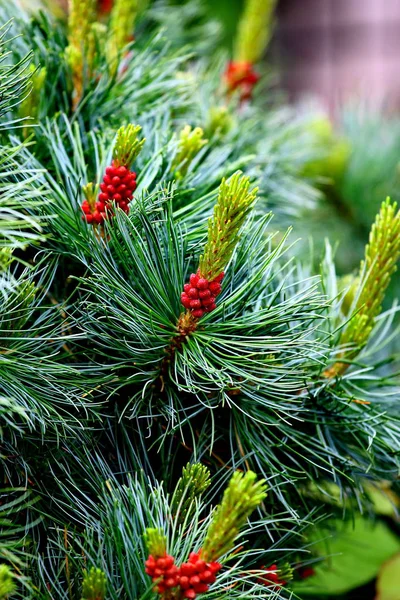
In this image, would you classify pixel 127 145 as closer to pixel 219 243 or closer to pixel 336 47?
pixel 219 243

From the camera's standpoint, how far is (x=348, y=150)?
32.5 inches

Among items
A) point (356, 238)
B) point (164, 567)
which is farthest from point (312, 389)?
point (356, 238)

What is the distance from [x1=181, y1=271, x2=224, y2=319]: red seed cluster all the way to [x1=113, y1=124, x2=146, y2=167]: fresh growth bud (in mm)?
68

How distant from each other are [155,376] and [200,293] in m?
0.05

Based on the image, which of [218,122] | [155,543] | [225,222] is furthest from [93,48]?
[155,543]

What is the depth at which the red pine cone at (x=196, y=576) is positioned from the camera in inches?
11.5

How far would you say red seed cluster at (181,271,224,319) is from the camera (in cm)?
35

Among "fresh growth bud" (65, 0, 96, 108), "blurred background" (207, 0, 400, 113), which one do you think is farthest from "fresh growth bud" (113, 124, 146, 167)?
"blurred background" (207, 0, 400, 113)

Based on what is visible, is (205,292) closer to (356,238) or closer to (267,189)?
(267,189)

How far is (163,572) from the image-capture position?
0.97ft

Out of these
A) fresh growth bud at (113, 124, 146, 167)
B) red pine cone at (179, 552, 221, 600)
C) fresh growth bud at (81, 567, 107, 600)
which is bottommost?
red pine cone at (179, 552, 221, 600)

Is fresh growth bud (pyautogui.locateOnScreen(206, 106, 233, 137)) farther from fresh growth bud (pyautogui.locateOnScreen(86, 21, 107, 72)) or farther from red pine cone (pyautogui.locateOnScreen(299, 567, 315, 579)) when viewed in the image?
red pine cone (pyautogui.locateOnScreen(299, 567, 315, 579))

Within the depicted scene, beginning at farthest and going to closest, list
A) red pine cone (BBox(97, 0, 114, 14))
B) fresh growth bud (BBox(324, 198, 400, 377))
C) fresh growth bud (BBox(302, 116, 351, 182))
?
fresh growth bud (BBox(302, 116, 351, 182)) < red pine cone (BBox(97, 0, 114, 14)) < fresh growth bud (BBox(324, 198, 400, 377))

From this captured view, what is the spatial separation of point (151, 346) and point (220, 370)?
0.14 ft
